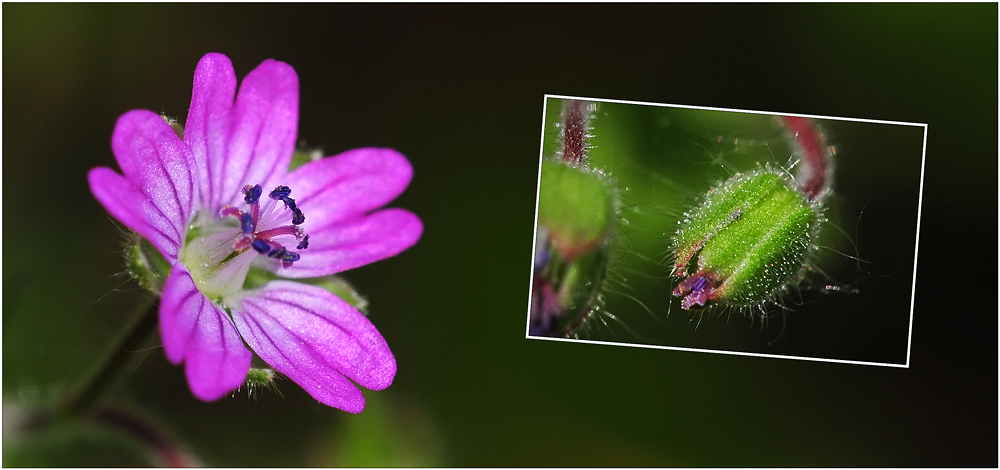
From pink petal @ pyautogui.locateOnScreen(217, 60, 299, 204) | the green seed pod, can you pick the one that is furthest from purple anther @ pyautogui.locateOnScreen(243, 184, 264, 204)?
the green seed pod

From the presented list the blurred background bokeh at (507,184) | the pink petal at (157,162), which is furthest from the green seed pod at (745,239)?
the pink petal at (157,162)

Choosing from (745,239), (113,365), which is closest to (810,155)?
(745,239)

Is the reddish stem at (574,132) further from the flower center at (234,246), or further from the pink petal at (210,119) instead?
the pink petal at (210,119)

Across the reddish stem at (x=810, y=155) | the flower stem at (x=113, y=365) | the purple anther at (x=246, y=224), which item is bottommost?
the flower stem at (x=113, y=365)

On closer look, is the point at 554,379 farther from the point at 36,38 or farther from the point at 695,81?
the point at 36,38

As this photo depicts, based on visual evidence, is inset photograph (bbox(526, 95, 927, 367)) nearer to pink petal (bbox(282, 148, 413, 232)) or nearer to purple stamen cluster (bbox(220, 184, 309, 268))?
pink petal (bbox(282, 148, 413, 232))

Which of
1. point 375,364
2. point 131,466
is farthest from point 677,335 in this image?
point 131,466
